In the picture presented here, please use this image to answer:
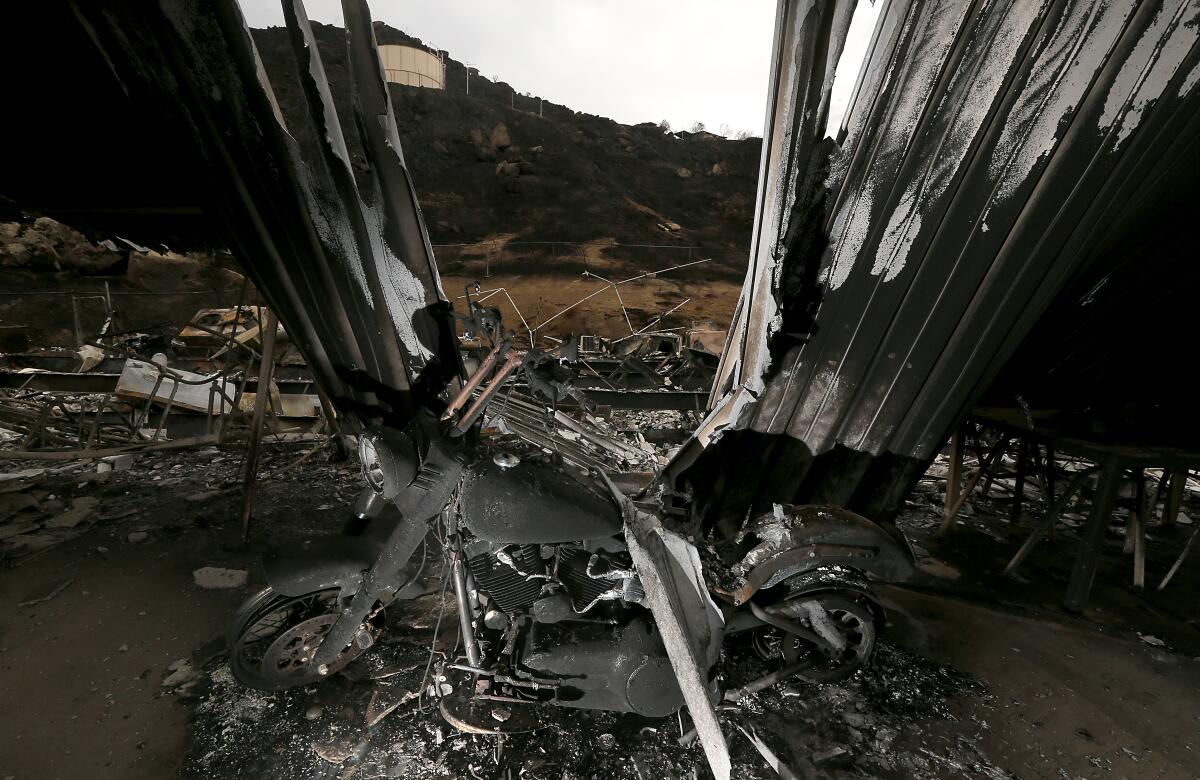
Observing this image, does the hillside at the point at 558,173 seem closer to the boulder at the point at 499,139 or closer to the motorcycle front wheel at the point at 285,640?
the boulder at the point at 499,139

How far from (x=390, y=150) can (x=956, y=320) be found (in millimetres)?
2901

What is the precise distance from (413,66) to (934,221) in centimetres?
2380

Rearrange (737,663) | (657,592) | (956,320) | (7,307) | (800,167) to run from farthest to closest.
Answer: (7,307) < (737,663) < (956,320) < (800,167) < (657,592)

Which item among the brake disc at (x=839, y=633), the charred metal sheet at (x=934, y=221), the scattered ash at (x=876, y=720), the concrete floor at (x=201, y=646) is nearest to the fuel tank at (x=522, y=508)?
the charred metal sheet at (x=934, y=221)

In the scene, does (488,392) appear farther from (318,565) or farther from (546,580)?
(318,565)

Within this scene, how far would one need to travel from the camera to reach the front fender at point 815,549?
197 centimetres

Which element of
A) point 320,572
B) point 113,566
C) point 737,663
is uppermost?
point 320,572

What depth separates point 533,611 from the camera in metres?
1.90

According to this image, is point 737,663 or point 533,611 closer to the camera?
point 533,611

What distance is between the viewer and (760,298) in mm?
2281

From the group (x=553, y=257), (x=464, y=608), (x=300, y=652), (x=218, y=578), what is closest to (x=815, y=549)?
(x=464, y=608)

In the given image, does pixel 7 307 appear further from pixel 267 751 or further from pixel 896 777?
pixel 896 777

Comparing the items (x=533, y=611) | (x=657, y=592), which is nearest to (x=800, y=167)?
(x=657, y=592)

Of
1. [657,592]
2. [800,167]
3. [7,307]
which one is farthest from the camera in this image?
[7,307]
